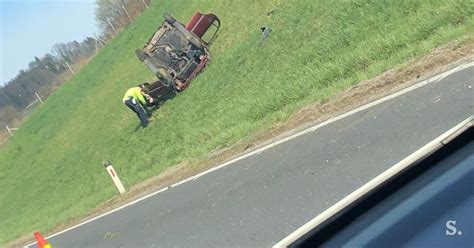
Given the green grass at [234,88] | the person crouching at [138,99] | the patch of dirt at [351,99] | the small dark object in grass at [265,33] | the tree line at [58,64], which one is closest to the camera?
the patch of dirt at [351,99]

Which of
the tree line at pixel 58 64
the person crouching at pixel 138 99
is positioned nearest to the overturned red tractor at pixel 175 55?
the person crouching at pixel 138 99

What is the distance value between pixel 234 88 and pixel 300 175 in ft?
30.9

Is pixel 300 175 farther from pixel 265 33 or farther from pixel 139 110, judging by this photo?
pixel 139 110

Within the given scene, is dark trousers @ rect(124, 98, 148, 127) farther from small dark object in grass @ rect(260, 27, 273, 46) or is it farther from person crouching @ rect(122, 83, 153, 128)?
small dark object in grass @ rect(260, 27, 273, 46)

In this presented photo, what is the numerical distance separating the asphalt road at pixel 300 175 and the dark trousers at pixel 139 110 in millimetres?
10757

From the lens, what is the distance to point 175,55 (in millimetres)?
22172

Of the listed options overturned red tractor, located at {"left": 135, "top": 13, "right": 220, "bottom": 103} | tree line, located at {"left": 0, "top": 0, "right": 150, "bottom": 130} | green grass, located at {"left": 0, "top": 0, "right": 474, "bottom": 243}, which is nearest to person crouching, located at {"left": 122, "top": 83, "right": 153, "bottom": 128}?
overturned red tractor, located at {"left": 135, "top": 13, "right": 220, "bottom": 103}

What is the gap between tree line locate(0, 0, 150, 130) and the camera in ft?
208

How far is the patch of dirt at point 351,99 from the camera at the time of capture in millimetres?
9539

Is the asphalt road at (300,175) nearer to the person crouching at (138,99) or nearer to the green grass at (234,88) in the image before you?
the green grass at (234,88)

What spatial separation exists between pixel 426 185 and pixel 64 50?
115m

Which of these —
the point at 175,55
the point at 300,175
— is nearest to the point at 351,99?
the point at 300,175

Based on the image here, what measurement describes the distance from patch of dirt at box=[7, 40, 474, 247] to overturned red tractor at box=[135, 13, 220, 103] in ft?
26.2

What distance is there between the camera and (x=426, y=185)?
2.80 meters
